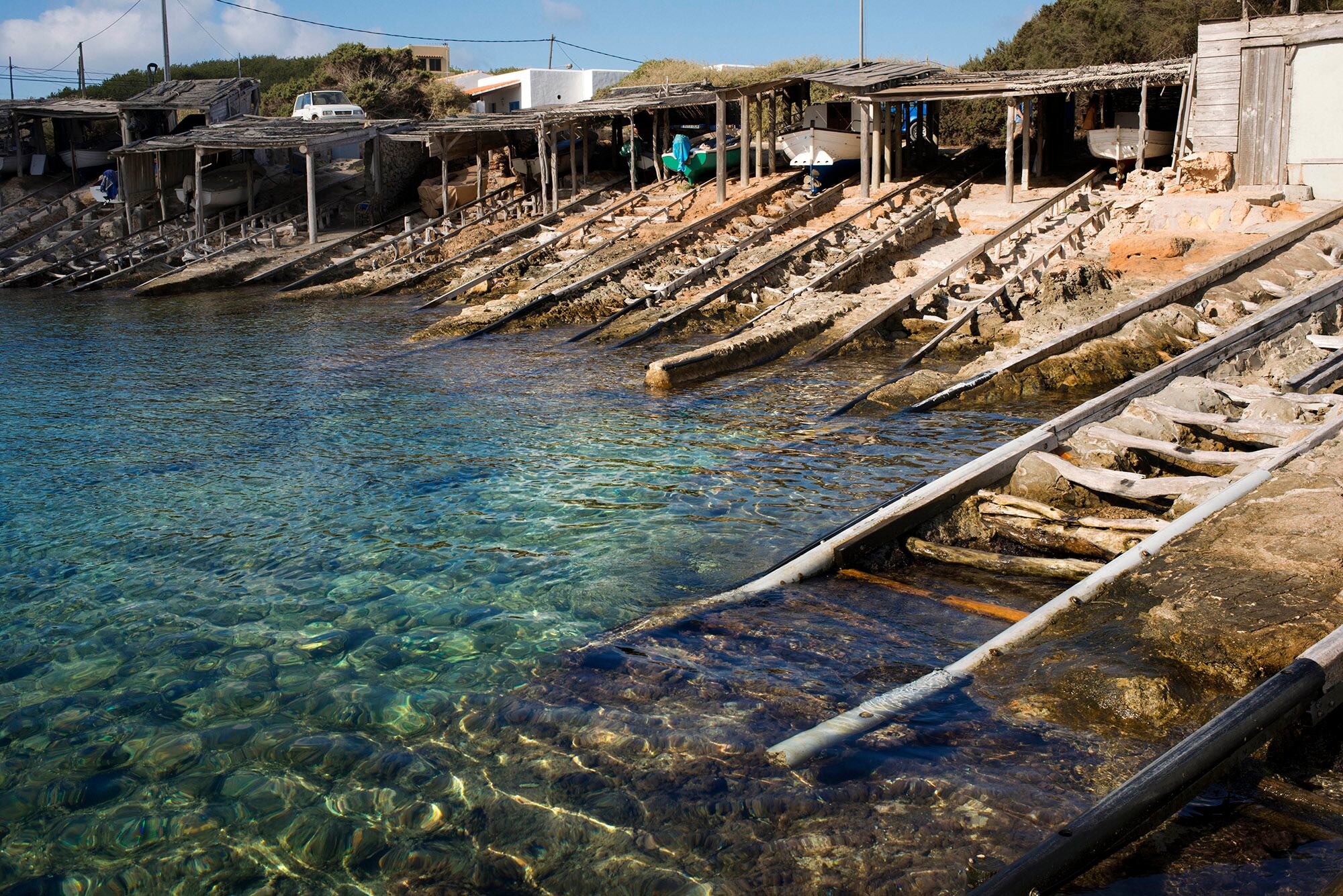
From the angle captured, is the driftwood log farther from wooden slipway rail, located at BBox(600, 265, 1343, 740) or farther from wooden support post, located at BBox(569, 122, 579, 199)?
wooden support post, located at BBox(569, 122, 579, 199)

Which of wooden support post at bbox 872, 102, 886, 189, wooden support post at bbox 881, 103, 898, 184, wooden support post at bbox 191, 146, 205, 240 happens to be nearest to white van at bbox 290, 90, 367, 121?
wooden support post at bbox 191, 146, 205, 240

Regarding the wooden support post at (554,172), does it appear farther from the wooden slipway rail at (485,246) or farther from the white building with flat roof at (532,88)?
the white building with flat roof at (532,88)

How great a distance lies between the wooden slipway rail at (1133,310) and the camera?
40.6 ft

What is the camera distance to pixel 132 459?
11156 millimetres

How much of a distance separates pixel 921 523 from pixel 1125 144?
18845mm

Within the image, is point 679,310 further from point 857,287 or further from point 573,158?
point 573,158

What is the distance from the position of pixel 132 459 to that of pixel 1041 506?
8996mm

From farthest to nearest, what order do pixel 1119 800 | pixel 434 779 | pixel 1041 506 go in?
pixel 1041 506, pixel 434 779, pixel 1119 800

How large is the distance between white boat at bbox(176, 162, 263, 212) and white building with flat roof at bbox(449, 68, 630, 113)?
14.9 meters

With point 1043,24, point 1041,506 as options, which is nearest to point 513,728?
point 1041,506

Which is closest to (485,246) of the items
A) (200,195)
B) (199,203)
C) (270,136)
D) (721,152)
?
(721,152)

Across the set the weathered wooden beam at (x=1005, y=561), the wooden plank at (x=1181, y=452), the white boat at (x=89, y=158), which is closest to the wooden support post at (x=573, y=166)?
the white boat at (x=89, y=158)

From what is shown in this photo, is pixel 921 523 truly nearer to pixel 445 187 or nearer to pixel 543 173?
pixel 543 173

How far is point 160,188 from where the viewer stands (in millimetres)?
35312
